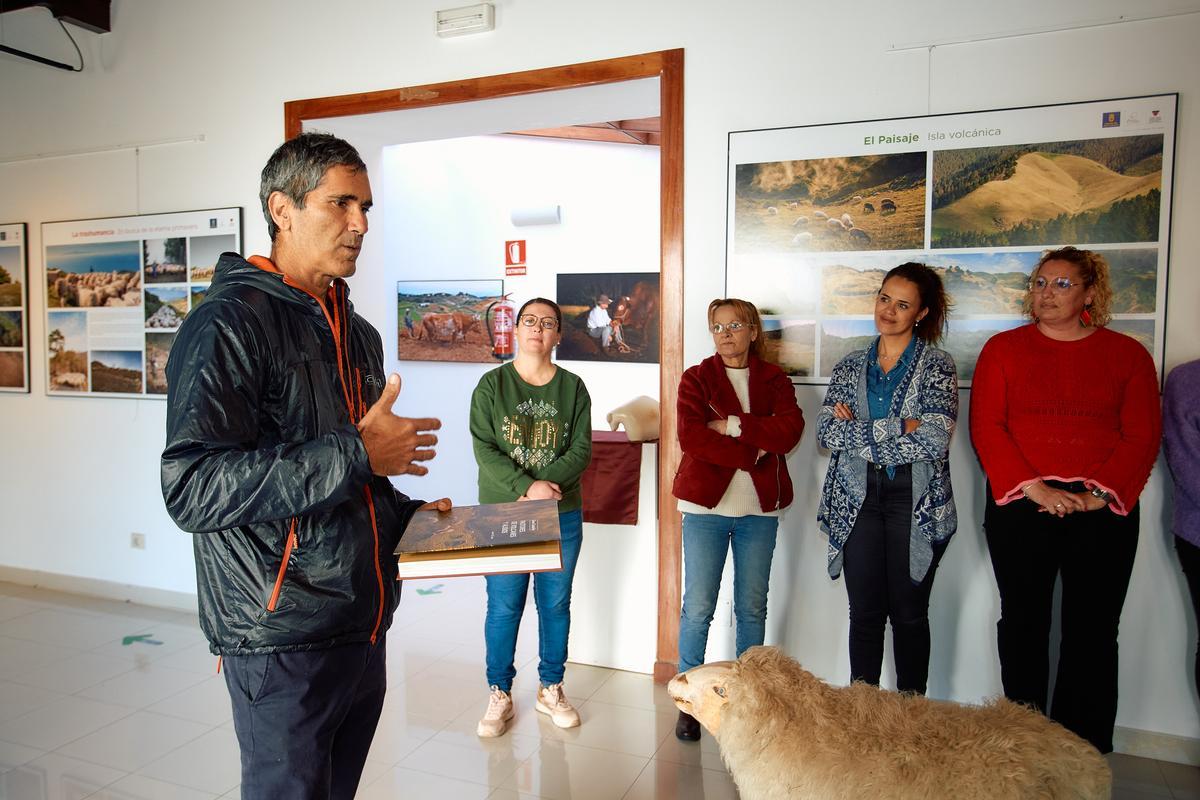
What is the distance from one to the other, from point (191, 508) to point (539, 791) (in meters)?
1.96

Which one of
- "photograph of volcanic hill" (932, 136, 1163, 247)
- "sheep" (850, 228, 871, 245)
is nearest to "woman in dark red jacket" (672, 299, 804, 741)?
"sheep" (850, 228, 871, 245)

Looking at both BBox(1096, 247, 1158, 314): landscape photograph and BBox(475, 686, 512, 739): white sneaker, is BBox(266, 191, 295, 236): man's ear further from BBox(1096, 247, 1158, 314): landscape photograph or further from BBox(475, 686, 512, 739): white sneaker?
BBox(1096, 247, 1158, 314): landscape photograph

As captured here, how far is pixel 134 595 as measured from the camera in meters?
4.95

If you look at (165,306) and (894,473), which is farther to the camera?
(165,306)

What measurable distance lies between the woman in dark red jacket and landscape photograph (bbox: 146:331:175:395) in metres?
3.32

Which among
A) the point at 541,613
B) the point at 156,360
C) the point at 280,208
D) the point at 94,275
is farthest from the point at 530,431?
the point at 94,275

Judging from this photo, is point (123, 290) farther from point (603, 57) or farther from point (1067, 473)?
point (1067, 473)

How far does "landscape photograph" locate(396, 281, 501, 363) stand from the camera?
6.95 m

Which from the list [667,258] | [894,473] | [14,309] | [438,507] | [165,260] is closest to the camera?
[438,507]

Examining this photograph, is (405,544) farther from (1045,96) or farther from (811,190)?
(1045,96)

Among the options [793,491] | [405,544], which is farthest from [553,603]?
[405,544]

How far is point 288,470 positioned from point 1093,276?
9.03ft

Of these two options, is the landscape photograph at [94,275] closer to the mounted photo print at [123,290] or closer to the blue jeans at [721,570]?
the mounted photo print at [123,290]

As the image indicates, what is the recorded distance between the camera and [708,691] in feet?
5.80
